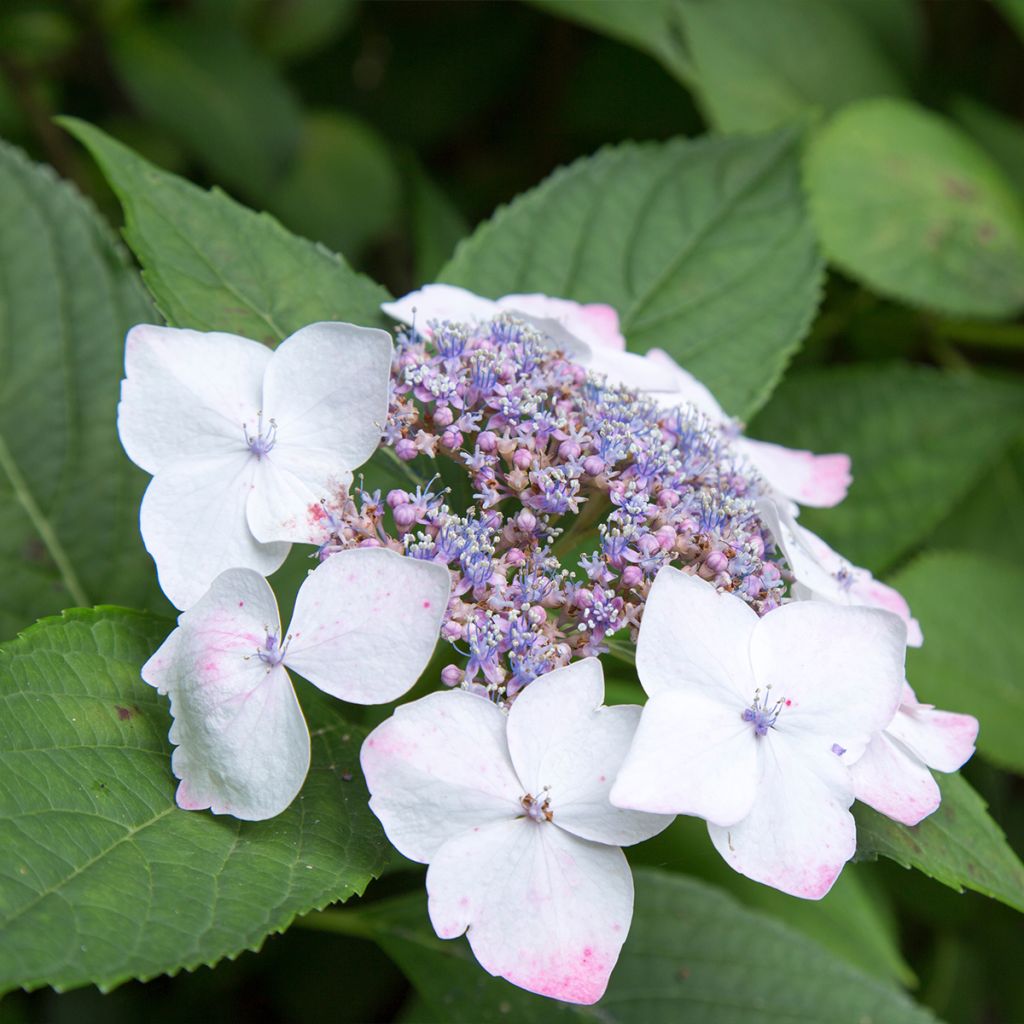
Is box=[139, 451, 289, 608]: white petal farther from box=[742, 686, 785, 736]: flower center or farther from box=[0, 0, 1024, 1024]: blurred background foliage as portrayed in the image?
box=[0, 0, 1024, 1024]: blurred background foliage

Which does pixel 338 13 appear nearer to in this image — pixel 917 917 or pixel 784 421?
pixel 784 421

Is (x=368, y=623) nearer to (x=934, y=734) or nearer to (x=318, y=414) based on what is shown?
(x=318, y=414)

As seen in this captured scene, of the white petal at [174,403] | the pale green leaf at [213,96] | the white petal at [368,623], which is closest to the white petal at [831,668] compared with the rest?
the white petal at [368,623]

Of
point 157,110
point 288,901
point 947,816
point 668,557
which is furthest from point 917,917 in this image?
point 157,110

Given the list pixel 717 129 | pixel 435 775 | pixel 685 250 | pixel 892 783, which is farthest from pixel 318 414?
pixel 717 129

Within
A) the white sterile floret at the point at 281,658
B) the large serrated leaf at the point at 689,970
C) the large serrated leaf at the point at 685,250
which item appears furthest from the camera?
the large serrated leaf at the point at 685,250

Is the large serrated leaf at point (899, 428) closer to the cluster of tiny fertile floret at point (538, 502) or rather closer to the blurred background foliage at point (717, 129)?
the blurred background foliage at point (717, 129)
